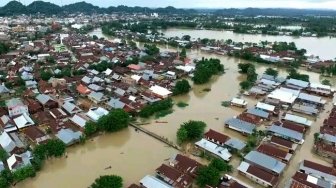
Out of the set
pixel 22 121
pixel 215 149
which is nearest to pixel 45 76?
pixel 22 121

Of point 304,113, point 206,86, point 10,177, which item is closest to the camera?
point 10,177

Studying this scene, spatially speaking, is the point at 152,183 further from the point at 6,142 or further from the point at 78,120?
the point at 6,142

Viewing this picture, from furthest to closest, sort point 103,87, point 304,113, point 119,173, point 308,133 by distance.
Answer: point 103,87, point 304,113, point 308,133, point 119,173

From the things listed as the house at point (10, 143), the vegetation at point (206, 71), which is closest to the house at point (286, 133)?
the vegetation at point (206, 71)

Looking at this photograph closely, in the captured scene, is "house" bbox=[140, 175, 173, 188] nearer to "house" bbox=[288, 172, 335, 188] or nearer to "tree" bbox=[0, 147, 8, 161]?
"house" bbox=[288, 172, 335, 188]

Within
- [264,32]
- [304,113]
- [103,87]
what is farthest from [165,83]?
[264,32]

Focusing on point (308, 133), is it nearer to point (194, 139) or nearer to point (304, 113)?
point (304, 113)
